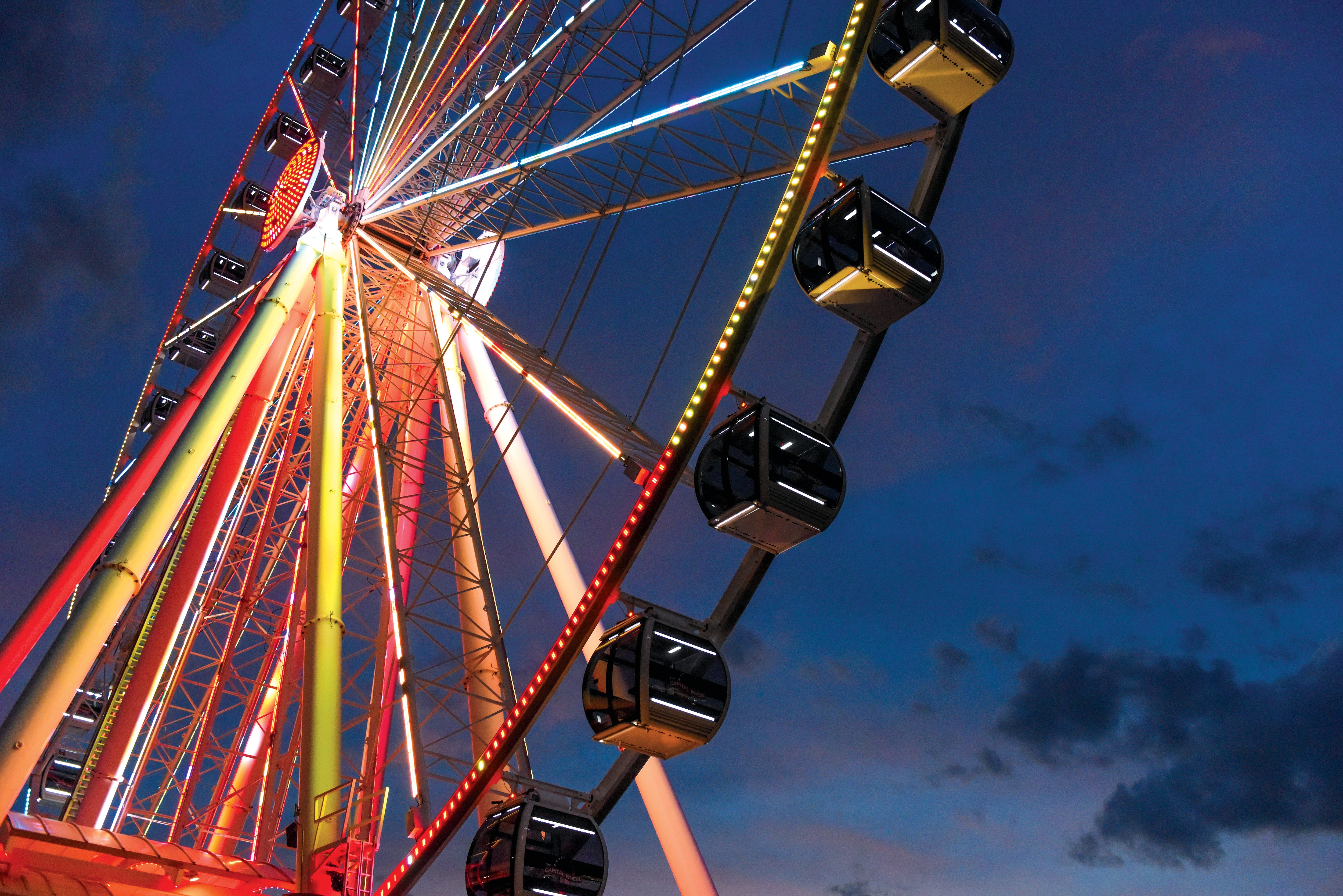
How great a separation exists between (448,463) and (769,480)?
6.52m

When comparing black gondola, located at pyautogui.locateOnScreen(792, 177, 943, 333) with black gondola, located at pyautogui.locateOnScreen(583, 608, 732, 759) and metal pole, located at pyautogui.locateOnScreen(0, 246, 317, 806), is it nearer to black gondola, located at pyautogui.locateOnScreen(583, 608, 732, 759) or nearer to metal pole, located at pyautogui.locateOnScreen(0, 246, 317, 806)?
black gondola, located at pyautogui.locateOnScreen(583, 608, 732, 759)

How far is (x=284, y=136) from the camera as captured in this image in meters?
24.4

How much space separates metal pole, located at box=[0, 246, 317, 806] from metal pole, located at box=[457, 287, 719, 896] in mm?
3242

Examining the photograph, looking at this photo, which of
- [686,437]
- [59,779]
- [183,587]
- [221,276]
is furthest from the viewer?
[59,779]

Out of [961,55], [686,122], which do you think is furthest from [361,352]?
[961,55]

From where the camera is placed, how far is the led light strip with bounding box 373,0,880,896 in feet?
28.7

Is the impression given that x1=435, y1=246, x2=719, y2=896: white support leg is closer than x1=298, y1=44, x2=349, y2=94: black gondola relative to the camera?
Yes

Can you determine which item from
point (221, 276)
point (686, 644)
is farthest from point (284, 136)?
point (686, 644)

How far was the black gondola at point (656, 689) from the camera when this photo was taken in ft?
28.8

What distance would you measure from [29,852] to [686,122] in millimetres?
10713

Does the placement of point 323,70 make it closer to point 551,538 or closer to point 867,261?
point 551,538

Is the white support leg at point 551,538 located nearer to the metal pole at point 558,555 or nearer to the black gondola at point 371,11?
the metal pole at point 558,555

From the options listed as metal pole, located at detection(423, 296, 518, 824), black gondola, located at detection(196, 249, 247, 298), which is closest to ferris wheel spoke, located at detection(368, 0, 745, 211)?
metal pole, located at detection(423, 296, 518, 824)

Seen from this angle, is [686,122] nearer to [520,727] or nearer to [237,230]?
[520,727]
